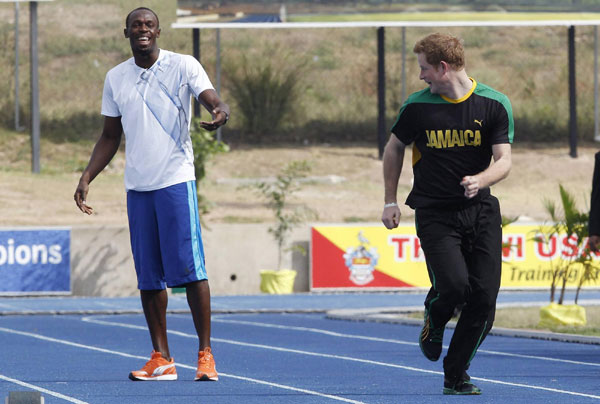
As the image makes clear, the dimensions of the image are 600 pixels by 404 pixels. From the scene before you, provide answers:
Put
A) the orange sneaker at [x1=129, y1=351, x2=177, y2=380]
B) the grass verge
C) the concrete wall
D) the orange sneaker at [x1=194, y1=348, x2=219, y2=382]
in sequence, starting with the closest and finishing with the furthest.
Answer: the orange sneaker at [x1=194, y1=348, x2=219, y2=382] < the orange sneaker at [x1=129, y1=351, x2=177, y2=380] < the grass verge < the concrete wall

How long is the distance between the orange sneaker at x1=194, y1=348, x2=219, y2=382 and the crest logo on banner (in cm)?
1665

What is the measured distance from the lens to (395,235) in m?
24.9

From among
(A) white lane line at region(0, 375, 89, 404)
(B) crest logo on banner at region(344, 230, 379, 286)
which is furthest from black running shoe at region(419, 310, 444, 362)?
(B) crest logo on banner at region(344, 230, 379, 286)

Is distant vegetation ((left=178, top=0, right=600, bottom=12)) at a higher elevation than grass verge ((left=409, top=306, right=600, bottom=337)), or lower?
higher

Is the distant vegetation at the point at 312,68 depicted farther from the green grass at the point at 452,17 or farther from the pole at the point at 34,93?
the green grass at the point at 452,17

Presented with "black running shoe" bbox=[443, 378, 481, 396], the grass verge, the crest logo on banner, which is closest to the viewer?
"black running shoe" bbox=[443, 378, 481, 396]

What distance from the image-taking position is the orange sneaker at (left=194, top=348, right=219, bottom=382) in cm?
801

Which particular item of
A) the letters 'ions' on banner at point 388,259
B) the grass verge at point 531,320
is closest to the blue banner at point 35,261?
the letters 'ions' on banner at point 388,259

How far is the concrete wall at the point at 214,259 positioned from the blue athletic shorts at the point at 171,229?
16.6m

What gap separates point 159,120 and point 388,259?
17104mm

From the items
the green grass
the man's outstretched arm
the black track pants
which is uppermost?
the green grass

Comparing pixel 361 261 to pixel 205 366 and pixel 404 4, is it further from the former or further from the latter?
pixel 205 366

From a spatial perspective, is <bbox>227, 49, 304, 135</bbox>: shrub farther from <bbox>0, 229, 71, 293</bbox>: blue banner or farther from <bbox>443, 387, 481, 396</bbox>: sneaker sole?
<bbox>443, 387, 481, 396</bbox>: sneaker sole

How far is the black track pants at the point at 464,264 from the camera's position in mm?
7539
